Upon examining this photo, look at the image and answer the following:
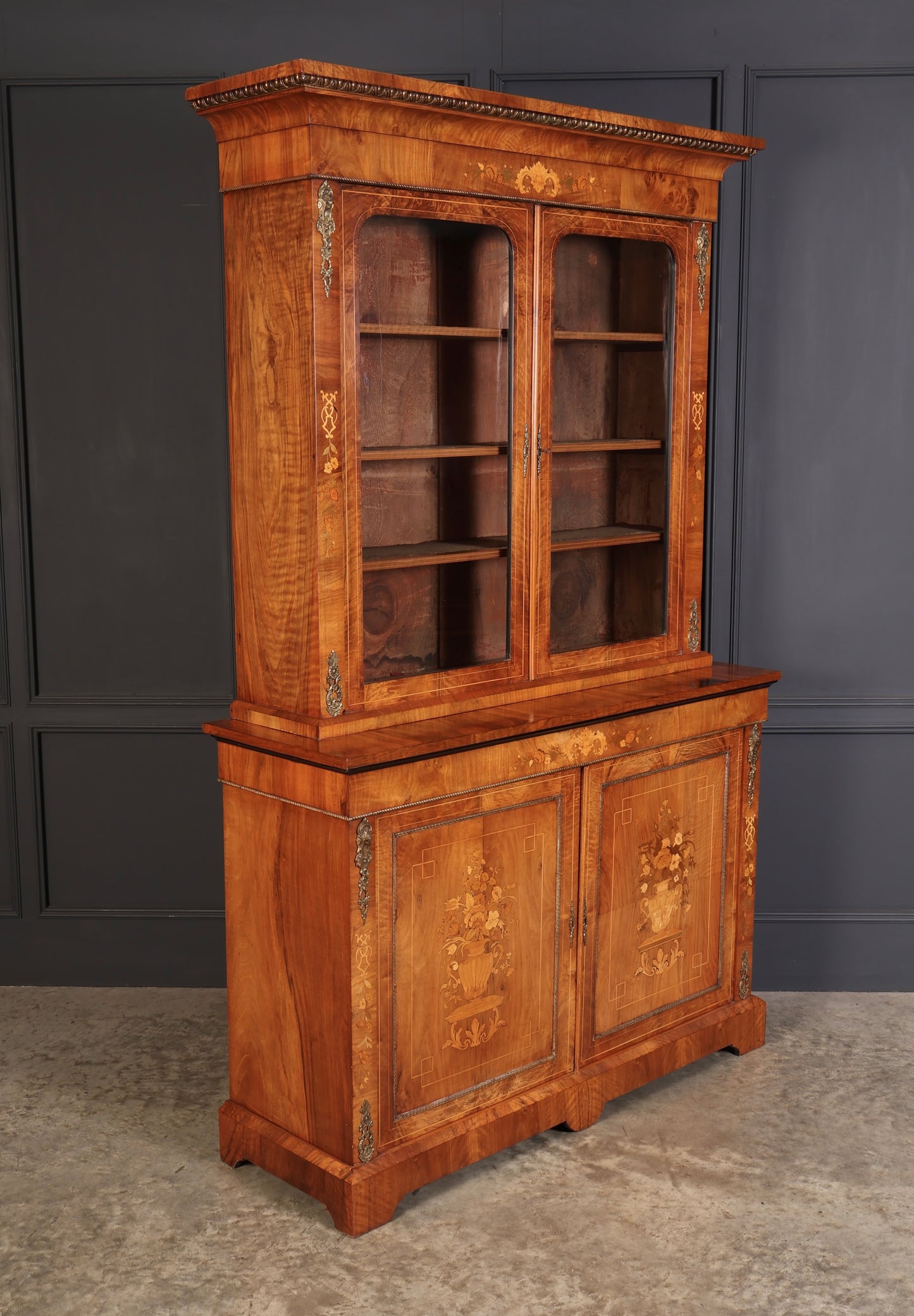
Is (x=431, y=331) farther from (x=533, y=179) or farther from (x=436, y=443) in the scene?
(x=533, y=179)

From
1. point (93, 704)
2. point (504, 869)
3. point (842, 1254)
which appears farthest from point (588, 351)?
point (842, 1254)

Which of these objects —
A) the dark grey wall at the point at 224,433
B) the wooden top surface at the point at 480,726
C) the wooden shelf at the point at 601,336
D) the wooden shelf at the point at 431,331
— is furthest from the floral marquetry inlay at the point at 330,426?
the dark grey wall at the point at 224,433

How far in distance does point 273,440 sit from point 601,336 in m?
0.97

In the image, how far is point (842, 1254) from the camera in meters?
2.80

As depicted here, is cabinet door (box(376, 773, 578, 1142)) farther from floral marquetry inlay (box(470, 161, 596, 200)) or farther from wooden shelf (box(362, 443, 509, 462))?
floral marquetry inlay (box(470, 161, 596, 200))

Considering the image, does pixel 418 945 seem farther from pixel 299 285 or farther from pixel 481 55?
pixel 481 55

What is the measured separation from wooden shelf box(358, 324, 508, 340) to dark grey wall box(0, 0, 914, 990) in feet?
3.74

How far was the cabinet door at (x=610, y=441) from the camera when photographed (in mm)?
3211

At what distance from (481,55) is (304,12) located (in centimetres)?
51

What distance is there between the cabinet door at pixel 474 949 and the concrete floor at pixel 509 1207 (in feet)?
0.76

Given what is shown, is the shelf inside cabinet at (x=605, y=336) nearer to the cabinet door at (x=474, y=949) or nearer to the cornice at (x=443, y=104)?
the cornice at (x=443, y=104)

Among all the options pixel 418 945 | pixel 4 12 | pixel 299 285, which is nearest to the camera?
pixel 299 285

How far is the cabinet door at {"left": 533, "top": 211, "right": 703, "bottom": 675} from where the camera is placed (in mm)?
3211

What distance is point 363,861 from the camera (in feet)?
A: 9.12
